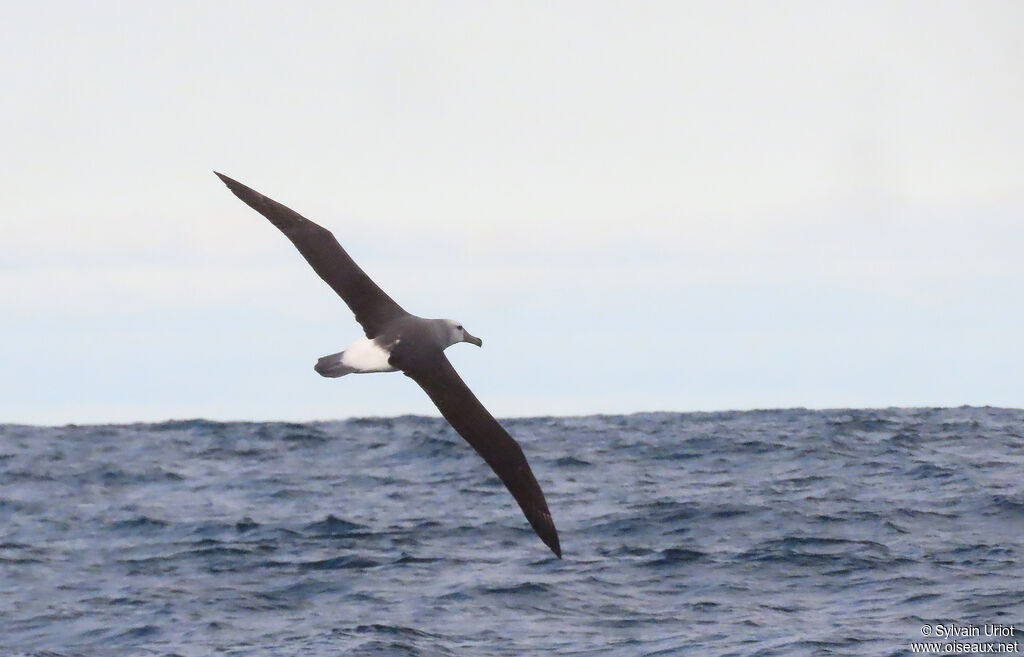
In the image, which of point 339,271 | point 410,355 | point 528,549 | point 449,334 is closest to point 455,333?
point 449,334

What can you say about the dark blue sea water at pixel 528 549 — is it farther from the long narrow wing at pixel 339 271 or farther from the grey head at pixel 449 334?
the long narrow wing at pixel 339 271

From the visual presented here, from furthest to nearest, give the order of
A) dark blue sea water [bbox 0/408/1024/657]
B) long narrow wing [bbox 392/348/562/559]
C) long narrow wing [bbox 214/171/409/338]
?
dark blue sea water [bbox 0/408/1024/657], long narrow wing [bbox 214/171/409/338], long narrow wing [bbox 392/348/562/559]

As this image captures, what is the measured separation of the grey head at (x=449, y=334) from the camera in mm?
11078

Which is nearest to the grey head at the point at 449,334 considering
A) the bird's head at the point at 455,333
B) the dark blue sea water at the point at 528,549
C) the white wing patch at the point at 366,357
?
the bird's head at the point at 455,333

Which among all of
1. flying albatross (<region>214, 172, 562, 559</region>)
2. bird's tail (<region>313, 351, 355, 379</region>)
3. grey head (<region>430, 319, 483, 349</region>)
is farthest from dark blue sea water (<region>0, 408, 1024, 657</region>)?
bird's tail (<region>313, 351, 355, 379</region>)

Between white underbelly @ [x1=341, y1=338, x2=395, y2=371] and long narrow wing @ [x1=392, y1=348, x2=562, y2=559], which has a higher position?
white underbelly @ [x1=341, y1=338, x2=395, y2=371]

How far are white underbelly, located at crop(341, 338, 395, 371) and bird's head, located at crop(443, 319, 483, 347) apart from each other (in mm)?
703

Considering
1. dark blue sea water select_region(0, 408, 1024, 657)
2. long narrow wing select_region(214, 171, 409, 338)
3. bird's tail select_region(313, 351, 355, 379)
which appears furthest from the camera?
dark blue sea water select_region(0, 408, 1024, 657)

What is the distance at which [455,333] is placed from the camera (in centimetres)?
1131

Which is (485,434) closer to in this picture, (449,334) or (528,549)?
(449,334)

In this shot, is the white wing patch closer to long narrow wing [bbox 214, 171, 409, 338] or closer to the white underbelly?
the white underbelly

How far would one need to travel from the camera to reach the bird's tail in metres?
10.6

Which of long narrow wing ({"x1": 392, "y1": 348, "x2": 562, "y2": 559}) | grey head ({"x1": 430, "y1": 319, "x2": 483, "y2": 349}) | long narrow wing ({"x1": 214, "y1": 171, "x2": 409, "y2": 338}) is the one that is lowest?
long narrow wing ({"x1": 392, "y1": 348, "x2": 562, "y2": 559})

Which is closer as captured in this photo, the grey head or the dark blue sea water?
the grey head
